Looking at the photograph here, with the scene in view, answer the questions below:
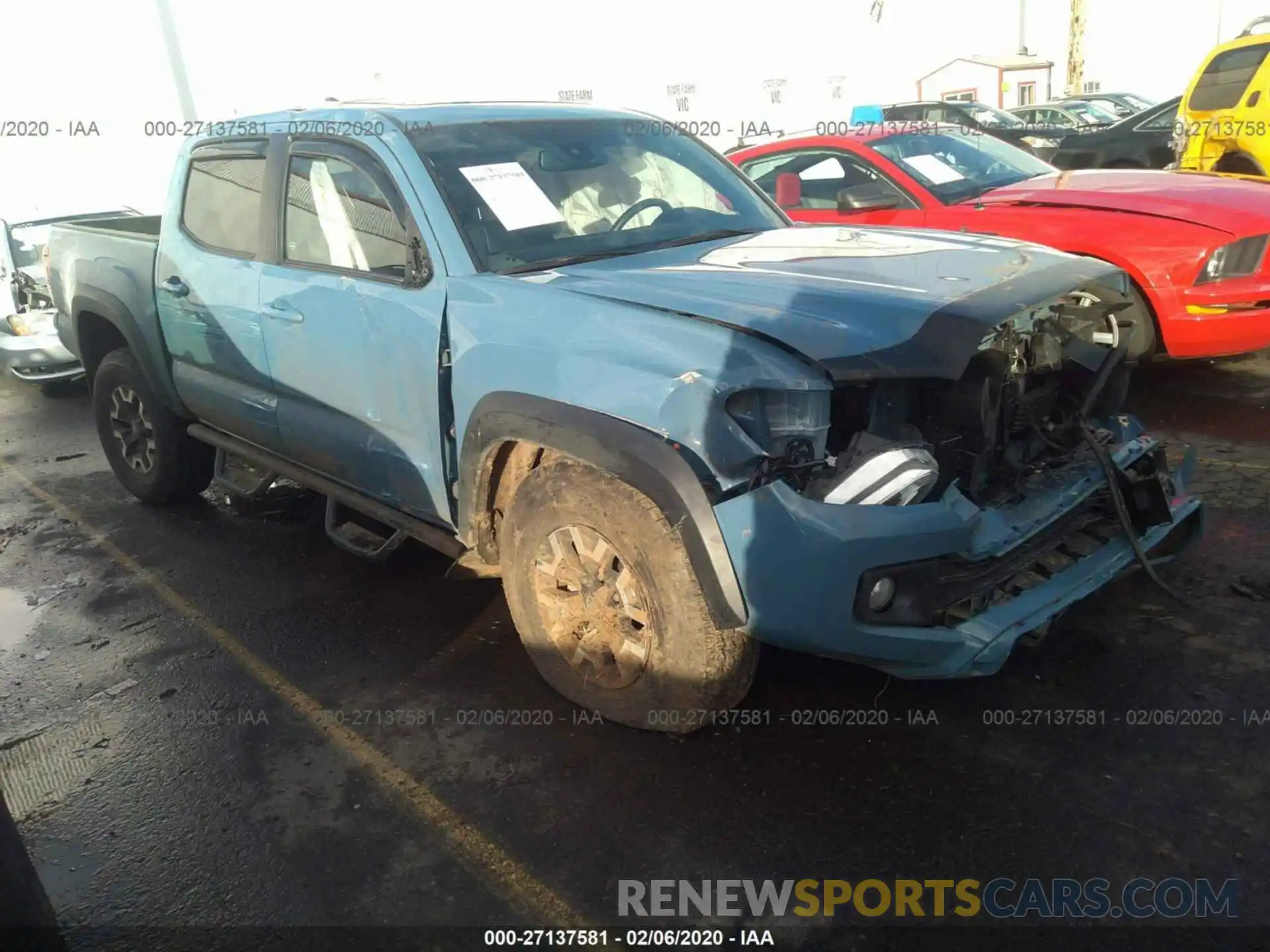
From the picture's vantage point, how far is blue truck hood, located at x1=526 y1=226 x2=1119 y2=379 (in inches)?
95.0

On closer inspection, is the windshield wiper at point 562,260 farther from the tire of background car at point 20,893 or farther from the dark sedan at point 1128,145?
the dark sedan at point 1128,145

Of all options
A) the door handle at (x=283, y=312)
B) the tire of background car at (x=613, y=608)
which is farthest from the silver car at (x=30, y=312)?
the tire of background car at (x=613, y=608)

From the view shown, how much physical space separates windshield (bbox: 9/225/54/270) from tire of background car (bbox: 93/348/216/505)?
3.87 m

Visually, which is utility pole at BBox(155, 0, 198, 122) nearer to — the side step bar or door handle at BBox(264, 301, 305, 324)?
the side step bar

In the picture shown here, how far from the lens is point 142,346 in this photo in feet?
15.2

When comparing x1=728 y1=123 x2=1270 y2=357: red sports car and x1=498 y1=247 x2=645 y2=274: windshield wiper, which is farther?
x1=728 y1=123 x2=1270 y2=357: red sports car

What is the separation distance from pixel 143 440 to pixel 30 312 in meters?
3.78

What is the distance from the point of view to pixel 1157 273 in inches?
196

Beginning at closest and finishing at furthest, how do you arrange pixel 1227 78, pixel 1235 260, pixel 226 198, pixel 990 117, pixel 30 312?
1. pixel 226 198
2. pixel 1235 260
3. pixel 30 312
4. pixel 1227 78
5. pixel 990 117

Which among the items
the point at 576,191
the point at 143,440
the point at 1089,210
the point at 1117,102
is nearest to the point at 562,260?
the point at 576,191

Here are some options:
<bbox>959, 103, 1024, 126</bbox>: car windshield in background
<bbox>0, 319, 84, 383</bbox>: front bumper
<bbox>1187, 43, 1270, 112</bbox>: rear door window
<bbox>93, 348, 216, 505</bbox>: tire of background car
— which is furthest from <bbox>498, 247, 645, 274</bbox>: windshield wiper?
<bbox>959, 103, 1024, 126</bbox>: car windshield in background

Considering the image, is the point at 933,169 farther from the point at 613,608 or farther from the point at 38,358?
the point at 38,358

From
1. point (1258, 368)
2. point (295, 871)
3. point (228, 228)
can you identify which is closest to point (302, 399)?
point (228, 228)

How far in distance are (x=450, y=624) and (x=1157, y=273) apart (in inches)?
162
